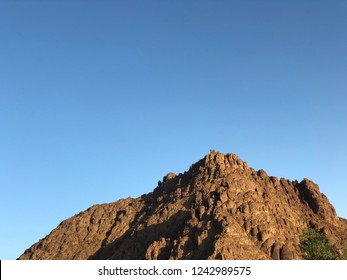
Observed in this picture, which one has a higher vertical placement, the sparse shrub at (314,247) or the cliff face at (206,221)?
the cliff face at (206,221)

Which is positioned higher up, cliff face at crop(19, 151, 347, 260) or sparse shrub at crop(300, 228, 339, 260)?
cliff face at crop(19, 151, 347, 260)

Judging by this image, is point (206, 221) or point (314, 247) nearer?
point (314, 247)

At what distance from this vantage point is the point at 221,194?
117m

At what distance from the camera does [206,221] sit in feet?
355

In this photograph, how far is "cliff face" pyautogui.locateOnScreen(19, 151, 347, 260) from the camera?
334 feet

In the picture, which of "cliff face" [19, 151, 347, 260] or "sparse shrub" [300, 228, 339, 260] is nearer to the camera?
"sparse shrub" [300, 228, 339, 260]

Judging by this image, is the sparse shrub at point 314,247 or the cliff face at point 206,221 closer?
the sparse shrub at point 314,247

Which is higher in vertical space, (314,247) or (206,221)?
(206,221)

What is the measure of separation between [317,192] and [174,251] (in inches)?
2676

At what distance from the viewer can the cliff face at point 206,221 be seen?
4011 inches

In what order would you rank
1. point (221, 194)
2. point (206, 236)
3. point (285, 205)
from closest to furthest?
point (206, 236), point (221, 194), point (285, 205)
